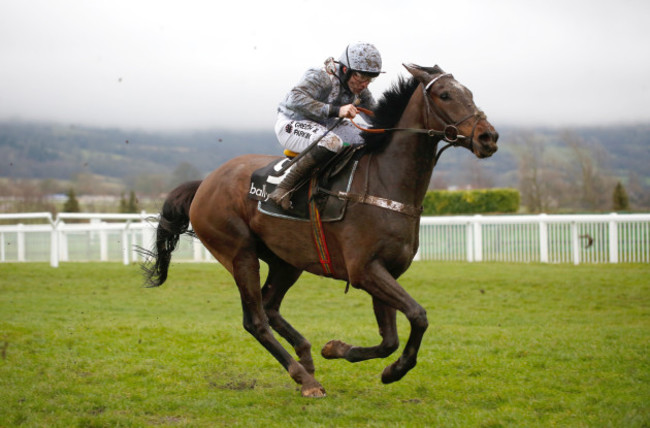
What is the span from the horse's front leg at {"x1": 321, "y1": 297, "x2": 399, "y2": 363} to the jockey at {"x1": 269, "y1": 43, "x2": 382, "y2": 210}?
1.18 metres

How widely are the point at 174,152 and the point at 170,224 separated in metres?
92.3

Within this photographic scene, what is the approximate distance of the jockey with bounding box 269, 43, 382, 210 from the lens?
18.1ft

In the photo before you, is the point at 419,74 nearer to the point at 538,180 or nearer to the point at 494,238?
the point at 494,238

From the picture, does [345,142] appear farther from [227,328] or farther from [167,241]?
[227,328]

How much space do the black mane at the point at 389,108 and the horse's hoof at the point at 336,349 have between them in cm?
167

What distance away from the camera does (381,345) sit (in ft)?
17.9

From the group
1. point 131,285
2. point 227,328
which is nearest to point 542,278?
point 227,328

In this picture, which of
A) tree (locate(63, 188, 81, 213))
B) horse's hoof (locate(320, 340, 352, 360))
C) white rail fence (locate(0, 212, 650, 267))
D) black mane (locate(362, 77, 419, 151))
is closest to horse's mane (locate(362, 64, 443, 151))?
black mane (locate(362, 77, 419, 151))

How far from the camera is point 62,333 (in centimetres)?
871

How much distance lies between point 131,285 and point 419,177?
10.7m

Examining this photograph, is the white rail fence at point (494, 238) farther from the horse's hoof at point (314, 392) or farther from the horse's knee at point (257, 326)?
the horse's hoof at point (314, 392)

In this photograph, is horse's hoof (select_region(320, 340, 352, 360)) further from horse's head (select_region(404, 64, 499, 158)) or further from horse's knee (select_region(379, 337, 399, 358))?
horse's head (select_region(404, 64, 499, 158))

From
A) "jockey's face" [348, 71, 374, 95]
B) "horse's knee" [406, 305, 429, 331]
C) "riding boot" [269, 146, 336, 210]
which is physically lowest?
"horse's knee" [406, 305, 429, 331]

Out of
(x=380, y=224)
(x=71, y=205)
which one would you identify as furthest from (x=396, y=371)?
(x=71, y=205)
